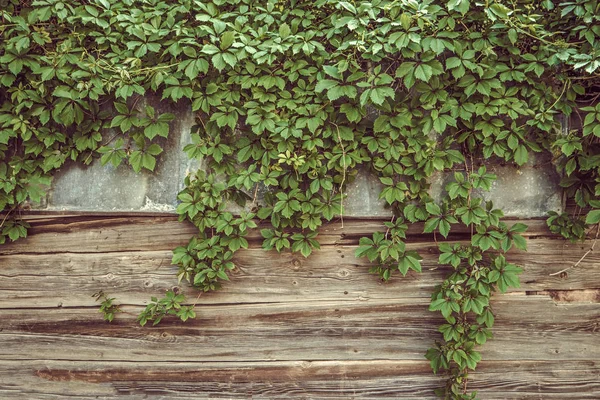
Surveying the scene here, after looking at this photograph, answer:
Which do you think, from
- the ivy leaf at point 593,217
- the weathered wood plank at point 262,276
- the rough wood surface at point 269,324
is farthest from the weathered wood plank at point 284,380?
the ivy leaf at point 593,217

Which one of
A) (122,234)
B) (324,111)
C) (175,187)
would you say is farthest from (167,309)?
(324,111)

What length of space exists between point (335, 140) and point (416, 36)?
556 mm

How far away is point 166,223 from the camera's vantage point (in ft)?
8.38

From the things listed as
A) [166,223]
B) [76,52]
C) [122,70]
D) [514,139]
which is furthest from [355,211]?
[76,52]

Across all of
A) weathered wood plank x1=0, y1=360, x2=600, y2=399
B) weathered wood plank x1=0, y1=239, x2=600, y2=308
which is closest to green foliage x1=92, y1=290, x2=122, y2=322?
weathered wood plank x1=0, y1=239, x2=600, y2=308

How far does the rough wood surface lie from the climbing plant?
12 cm

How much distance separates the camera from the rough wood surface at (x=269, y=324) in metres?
2.48

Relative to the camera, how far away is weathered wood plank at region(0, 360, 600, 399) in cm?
251

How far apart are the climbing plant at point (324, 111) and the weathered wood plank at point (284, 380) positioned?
0.19m

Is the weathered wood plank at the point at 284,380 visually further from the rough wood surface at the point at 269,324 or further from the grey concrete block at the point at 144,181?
the grey concrete block at the point at 144,181

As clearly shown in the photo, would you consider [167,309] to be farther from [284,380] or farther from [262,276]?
[284,380]

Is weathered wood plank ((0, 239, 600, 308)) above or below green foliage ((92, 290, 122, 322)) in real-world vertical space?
above

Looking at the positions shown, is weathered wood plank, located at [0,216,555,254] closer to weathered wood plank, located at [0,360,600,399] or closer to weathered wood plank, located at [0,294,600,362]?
weathered wood plank, located at [0,294,600,362]

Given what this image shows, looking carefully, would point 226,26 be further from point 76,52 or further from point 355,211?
point 355,211
